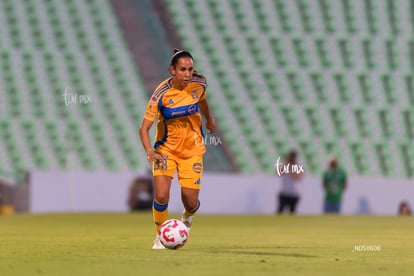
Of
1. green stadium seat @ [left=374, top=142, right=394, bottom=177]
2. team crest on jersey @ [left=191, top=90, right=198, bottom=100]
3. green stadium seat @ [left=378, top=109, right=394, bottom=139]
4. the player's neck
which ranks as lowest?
green stadium seat @ [left=374, top=142, right=394, bottom=177]

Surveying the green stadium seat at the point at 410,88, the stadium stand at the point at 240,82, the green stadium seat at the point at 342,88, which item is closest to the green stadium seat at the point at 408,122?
the stadium stand at the point at 240,82

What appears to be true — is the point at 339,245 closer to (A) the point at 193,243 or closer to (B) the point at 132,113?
(A) the point at 193,243

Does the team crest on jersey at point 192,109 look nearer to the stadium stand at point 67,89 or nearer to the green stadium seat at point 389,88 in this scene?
the stadium stand at point 67,89

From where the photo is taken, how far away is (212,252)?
9.69 m

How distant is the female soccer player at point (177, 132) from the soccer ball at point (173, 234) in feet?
1.02

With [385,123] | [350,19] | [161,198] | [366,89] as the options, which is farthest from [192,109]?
[350,19]

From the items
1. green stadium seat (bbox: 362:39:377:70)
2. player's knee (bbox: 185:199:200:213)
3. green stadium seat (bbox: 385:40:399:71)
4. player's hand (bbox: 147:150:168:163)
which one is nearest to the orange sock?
player's knee (bbox: 185:199:200:213)

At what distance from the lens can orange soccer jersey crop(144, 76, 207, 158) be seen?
991 cm

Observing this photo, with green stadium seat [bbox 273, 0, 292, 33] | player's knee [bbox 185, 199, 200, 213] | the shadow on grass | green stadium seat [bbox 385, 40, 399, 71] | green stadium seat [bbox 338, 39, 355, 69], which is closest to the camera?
the shadow on grass

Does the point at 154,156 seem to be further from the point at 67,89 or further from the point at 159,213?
the point at 67,89

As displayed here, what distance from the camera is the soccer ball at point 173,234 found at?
9.61 m

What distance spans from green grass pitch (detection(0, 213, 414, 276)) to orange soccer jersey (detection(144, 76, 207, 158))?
968mm

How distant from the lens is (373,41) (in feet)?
110

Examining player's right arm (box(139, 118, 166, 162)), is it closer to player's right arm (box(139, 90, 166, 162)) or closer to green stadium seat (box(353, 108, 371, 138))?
player's right arm (box(139, 90, 166, 162))
